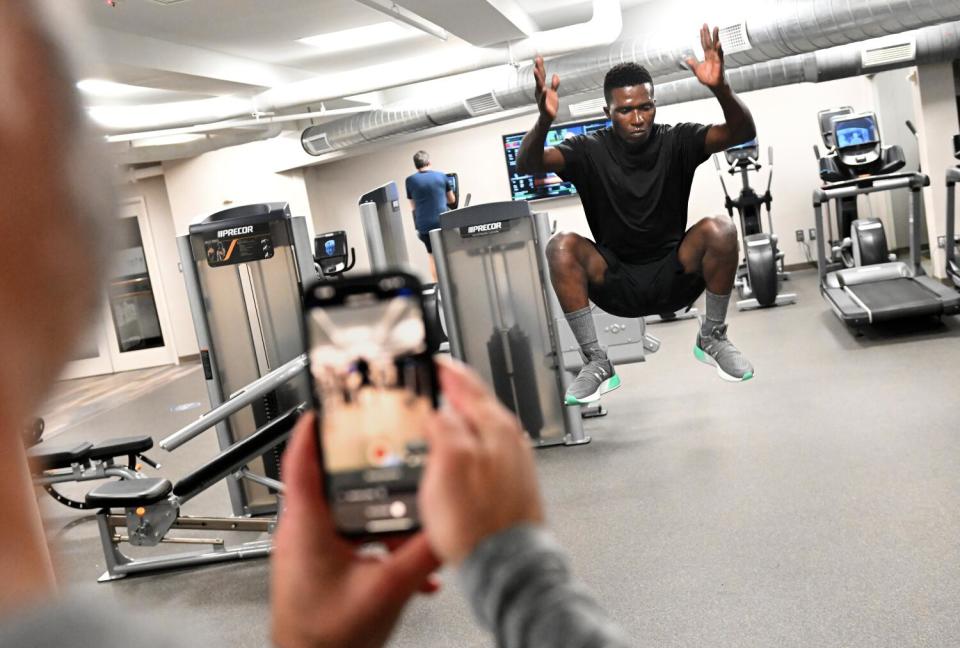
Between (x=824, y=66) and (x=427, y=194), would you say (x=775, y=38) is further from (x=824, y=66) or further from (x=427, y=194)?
(x=427, y=194)

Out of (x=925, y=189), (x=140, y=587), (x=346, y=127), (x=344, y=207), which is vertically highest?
(x=346, y=127)

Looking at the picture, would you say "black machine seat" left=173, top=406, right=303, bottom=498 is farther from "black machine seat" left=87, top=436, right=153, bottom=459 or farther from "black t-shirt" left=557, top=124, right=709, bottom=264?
"black t-shirt" left=557, top=124, right=709, bottom=264

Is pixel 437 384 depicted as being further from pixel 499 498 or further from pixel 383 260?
pixel 383 260

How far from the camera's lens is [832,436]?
5273mm

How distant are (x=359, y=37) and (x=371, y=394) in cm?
925

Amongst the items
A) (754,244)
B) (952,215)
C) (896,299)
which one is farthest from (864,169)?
(896,299)

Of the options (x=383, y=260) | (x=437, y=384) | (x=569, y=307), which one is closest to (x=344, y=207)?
(x=383, y=260)

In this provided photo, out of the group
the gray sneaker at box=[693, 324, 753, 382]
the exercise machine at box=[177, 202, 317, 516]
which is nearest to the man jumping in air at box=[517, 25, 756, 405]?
the gray sneaker at box=[693, 324, 753, 382]

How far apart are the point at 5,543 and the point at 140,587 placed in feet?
15.9

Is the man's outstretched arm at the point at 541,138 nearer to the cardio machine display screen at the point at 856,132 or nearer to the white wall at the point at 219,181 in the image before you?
the cardio machine display screen at the point at 856,132

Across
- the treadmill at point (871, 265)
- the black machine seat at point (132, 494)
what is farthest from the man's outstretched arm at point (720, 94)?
the treadmill at point (871, 265)

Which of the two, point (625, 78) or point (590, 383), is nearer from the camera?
point (625, 78)

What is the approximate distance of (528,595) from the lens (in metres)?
0.42

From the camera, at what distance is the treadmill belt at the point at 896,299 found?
283 inches
